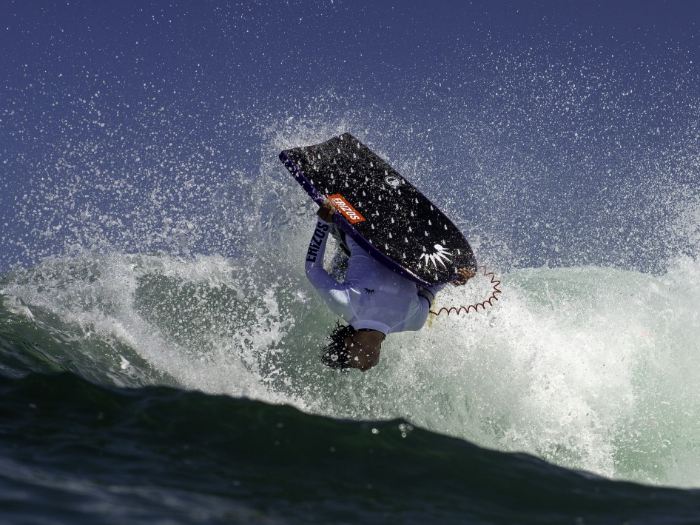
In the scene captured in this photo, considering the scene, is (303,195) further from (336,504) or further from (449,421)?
(336,504)

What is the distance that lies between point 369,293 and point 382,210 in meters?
1.15

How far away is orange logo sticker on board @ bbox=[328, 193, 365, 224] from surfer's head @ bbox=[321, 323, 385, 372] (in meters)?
1.00

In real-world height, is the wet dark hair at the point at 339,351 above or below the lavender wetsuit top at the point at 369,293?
below

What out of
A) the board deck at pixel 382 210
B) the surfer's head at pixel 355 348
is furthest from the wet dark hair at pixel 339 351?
the board deck at pixel 382 210

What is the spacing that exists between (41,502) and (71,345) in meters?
4.75

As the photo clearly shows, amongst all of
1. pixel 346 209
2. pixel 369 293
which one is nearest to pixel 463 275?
pixel 369 293

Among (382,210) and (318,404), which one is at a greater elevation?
(382,210)

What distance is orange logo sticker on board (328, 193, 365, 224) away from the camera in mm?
6398

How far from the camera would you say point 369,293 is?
19.5 feet

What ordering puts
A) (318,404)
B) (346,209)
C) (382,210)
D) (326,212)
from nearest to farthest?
(326,212), (346,209), (318,404), (382,210)

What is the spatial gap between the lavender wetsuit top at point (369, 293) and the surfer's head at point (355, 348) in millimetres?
69

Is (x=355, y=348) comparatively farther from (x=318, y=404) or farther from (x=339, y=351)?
Answer: (x=318, y=404)

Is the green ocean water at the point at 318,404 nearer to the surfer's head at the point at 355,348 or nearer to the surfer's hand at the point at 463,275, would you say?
the surfer's head at the point at 355,348

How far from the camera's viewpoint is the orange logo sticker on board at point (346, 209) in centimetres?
640
